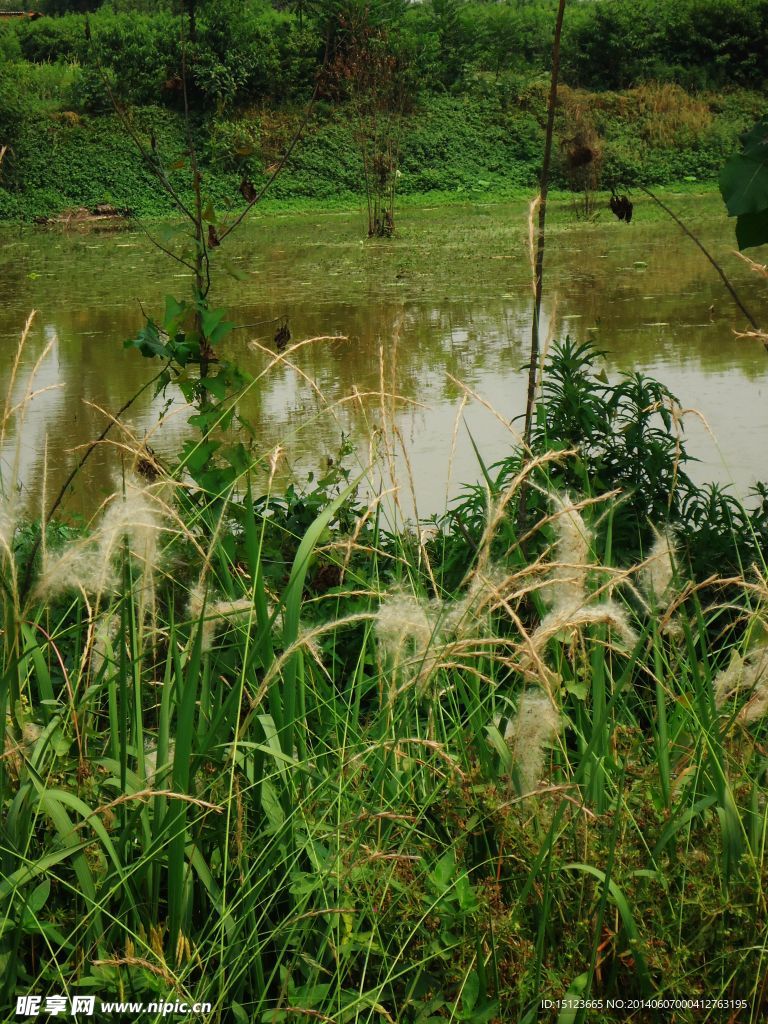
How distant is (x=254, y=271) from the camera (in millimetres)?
11125

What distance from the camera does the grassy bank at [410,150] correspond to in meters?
18.2

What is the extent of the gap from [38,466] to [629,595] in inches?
119

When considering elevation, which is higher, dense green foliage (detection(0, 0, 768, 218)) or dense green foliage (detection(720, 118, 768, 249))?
dense green foliage (detection(720, 118, 768, 249))

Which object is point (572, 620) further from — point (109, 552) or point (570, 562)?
point (109, 552)

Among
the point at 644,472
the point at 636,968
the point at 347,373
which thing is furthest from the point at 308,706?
the point at 347,373

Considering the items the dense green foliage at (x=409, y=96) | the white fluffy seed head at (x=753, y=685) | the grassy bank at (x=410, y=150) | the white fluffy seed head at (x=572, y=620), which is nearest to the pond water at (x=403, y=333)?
the white fluffy seed head at (x=753, y=685)

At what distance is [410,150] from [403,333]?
13097 millimetres

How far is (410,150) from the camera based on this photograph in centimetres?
1953

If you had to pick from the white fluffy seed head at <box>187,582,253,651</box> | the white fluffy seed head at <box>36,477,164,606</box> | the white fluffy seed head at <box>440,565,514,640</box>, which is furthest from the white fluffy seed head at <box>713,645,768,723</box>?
the white fluffy seed head at <box>36,477,164,606</box>

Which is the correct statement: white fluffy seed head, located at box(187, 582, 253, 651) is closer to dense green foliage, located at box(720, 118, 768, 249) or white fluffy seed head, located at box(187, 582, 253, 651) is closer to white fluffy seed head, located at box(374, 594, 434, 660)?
white fluffy seed head, located at box(374, 594, 434, 660)

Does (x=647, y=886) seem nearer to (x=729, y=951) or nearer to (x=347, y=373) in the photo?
(x=729, y=951)

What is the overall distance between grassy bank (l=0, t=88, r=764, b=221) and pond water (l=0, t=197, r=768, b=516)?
3902 millimetres

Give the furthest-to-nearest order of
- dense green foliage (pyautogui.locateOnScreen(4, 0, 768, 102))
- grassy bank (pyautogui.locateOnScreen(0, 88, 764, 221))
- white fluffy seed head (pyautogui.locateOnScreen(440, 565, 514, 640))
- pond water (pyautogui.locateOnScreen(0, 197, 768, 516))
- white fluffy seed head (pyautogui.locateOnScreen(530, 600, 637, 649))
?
dense green foliage (pyautogui.locateOnScreen(4, 0, 768, 102)) → grassy bank (pyautogui.locateOnScreen(0, 88, 764, 221)) → pond water (pyautogui.locateOnScreen(0, 197, 768, 516)) → white fluffy seed head (pyautogui.locateOnScreen(440, 565, 514, 640)) → white fluffy seed head (pyautogui.locateOnScreen(530, 600, 637, 649))

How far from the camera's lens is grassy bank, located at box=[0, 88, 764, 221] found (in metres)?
18.2
